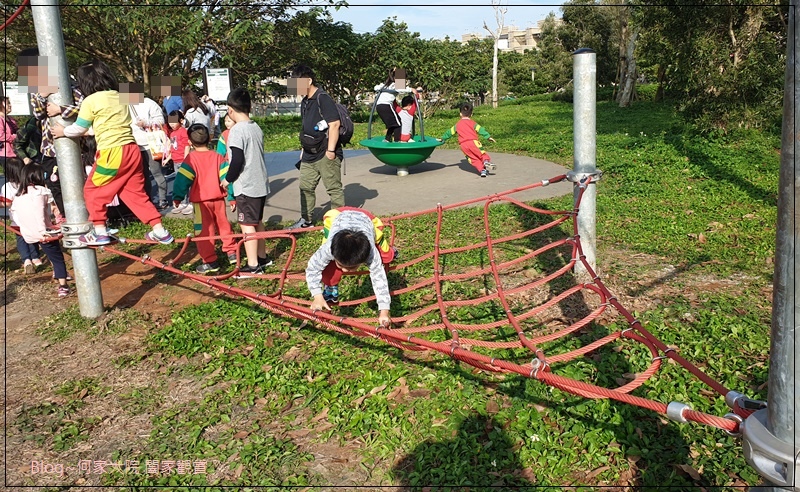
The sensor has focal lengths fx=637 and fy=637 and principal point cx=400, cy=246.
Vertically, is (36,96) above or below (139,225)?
above

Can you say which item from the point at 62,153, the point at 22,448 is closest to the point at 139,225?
the point at 62,153

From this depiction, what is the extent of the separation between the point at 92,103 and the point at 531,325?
347cm

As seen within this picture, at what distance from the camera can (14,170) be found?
5453 mm

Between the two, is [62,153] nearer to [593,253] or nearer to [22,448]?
[22,448]

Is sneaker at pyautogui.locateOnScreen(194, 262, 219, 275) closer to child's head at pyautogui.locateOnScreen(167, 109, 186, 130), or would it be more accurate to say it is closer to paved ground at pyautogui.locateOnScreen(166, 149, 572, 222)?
paved ground at pyautogui.locateOnScreen(166, 149, 572, 222)

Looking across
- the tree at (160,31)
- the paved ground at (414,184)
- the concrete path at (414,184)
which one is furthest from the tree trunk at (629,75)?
the concrete path at (414,184)

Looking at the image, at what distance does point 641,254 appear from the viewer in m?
5.46

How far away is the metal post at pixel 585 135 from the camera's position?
4.52m

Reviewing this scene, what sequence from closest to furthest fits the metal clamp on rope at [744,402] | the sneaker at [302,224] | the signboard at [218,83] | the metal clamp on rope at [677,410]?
the metal clamp on rope at [744,402] < the metal clamp on rope at [677,410] < the sneaker at [302,224] < the signboard at [218,83]

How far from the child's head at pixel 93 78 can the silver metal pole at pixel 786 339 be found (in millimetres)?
4411

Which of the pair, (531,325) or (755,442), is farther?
(531,325)

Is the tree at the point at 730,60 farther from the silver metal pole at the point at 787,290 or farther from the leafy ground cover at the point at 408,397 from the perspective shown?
the silver metal pole at the point at 787,290

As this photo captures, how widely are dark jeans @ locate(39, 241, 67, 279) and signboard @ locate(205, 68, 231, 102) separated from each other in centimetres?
788

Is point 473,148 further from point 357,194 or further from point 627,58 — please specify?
point 627,58
